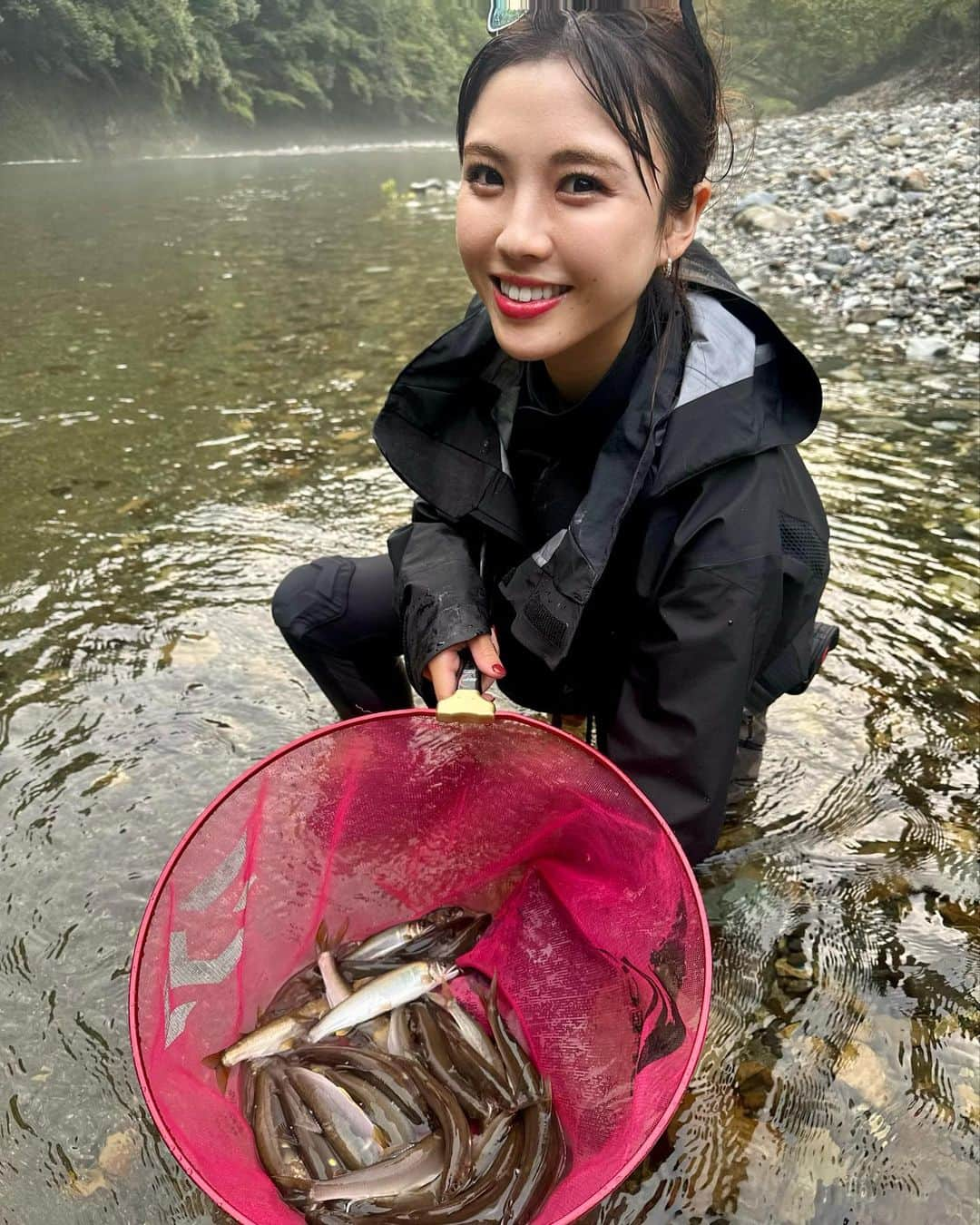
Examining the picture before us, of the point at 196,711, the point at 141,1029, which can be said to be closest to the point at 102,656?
the point at 196,711

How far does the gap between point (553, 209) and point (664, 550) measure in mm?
655

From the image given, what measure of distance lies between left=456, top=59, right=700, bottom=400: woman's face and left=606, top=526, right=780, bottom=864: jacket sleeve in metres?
0.52

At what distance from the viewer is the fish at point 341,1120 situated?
1765mm

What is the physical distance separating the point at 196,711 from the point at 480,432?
1.43m

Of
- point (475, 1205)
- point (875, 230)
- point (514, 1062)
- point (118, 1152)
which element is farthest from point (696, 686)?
point (875, 230)

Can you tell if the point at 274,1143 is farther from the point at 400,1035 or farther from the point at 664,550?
the point at 664,550

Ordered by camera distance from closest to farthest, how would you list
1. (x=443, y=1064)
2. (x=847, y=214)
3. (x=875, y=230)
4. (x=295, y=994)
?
(x=443, y=1064)
(x=295, y=994)
(x=875, y=230)
(x=847, y=214)

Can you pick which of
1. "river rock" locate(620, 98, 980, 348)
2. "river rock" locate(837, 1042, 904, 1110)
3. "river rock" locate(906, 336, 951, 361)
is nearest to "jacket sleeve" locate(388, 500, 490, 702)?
"river rock" locate(837, 1042, 904, 1110)

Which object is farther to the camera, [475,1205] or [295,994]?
[295,994]

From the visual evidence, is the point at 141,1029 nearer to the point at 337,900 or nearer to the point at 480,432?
the point at 337,900

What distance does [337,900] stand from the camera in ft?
7.34

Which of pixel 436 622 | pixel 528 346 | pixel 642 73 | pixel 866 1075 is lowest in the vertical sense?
pixel 866 1075

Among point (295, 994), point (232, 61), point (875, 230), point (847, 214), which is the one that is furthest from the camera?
point (232, 61)

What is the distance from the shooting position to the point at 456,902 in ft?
7.63
